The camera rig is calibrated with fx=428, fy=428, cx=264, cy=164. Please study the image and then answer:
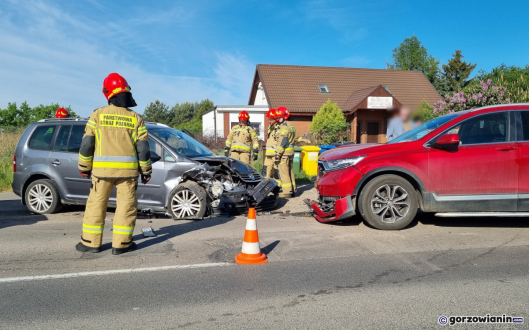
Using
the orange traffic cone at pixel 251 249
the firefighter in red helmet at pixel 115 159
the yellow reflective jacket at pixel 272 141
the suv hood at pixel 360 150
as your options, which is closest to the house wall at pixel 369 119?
the yellow reflective jacket at pixel 272 141

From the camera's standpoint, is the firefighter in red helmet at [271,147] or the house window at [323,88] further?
the house window at [323,88]

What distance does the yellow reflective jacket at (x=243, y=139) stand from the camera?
10383mm

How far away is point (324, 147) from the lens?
1346 cm

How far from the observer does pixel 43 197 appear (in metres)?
7.85

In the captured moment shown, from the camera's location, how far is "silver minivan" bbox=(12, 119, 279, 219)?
23.8ft

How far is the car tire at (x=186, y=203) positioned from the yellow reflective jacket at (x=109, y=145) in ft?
7.17

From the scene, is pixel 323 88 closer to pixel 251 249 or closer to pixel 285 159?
pixel 285 159

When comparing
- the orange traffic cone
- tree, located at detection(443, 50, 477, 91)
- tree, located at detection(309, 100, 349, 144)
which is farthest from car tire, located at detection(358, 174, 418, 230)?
tree, located at detection(443, 50, 477, 91)

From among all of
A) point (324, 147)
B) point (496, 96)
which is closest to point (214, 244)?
point (324, 147)

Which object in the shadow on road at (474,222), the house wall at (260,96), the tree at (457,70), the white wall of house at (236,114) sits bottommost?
the shadow on road at (474,222)

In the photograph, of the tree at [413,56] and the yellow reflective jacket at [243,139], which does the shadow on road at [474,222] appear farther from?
the tree at [413,56]

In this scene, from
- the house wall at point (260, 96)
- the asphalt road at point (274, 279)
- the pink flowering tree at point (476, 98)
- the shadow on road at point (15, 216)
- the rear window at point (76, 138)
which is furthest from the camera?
the house wall at point (260, 96)

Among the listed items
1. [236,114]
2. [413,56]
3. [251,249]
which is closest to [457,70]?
[413,56]

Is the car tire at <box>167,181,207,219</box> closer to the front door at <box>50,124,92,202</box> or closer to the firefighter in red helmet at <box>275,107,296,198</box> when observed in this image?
the front door at <box>50,124,92,202</box>
